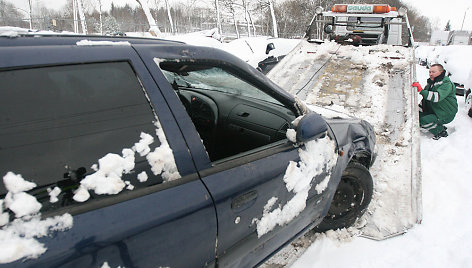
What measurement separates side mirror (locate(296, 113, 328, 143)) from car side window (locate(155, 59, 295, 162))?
0.17 metres

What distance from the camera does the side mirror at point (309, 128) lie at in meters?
1.91

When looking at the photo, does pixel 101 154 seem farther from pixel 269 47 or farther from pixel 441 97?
pixel 269 47

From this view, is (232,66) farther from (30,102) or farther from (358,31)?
(358,31)

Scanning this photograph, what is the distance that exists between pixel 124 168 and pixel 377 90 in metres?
5.00

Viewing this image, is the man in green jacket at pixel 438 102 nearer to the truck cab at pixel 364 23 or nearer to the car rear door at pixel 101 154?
the truck cab at pixel 364 23

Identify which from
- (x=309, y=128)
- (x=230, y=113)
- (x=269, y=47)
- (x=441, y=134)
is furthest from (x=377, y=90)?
(x=269, y=47)

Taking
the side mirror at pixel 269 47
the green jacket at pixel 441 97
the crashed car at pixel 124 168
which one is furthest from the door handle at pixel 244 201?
the side mirror at pixel 269 47

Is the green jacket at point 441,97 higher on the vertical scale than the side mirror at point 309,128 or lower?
lower

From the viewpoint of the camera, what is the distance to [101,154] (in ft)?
4.00

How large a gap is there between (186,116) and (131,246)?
2.08 ft

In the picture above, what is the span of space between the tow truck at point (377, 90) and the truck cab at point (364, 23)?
0.02 metres

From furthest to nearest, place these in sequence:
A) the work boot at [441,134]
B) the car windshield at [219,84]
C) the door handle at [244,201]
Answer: the work boot at [441,134] < the car windshield at [219,84] < the door handle at [244,201]

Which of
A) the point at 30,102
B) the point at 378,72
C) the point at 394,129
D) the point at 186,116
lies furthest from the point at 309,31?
the point at 30,102

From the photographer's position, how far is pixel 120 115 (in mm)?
1307
